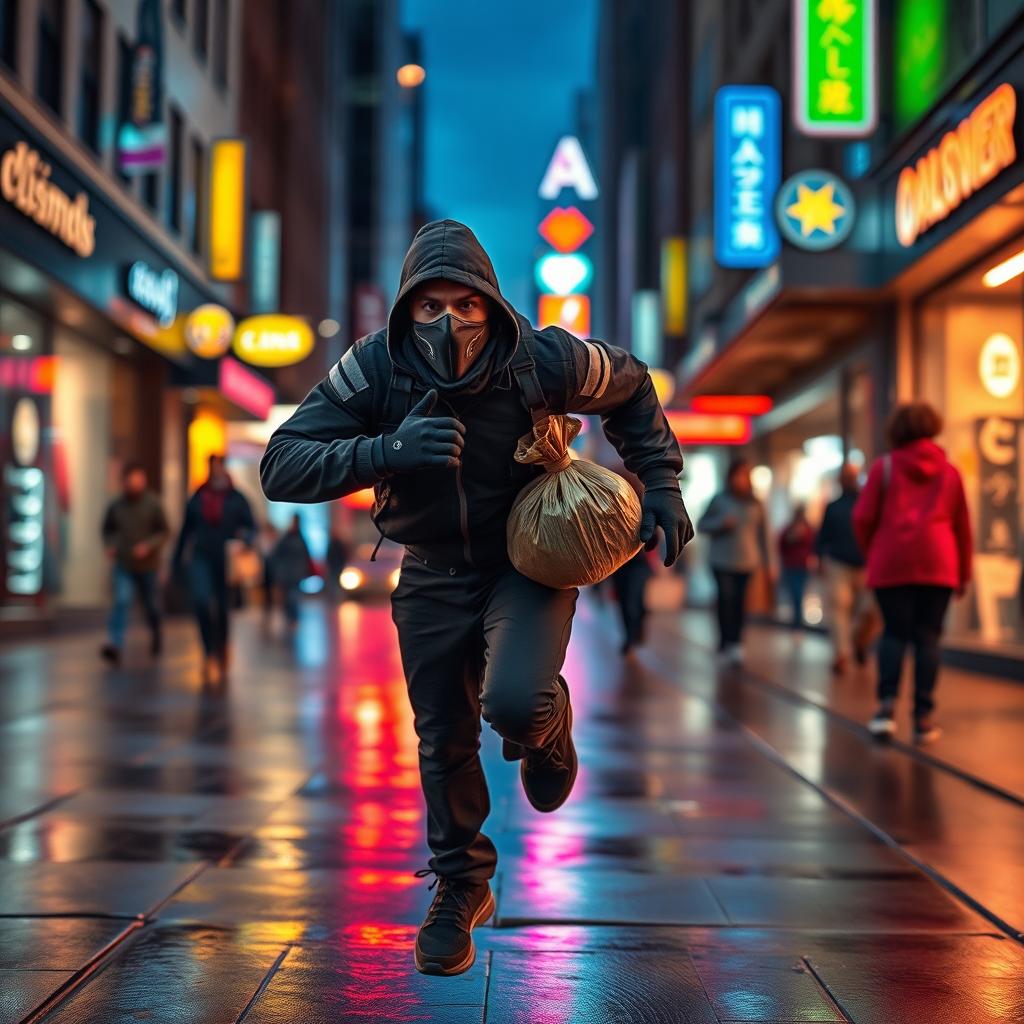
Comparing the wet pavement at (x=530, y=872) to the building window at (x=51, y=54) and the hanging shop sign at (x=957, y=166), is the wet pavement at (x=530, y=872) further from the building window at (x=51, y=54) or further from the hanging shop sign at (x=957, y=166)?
the building window at (x=51, y=54)

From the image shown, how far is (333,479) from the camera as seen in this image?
374 centimetres

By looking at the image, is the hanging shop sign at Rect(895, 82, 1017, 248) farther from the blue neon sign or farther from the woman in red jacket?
the blue neon sign

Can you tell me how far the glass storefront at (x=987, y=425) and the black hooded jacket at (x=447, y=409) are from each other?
971cm

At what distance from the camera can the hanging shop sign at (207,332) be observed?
24.3 meters

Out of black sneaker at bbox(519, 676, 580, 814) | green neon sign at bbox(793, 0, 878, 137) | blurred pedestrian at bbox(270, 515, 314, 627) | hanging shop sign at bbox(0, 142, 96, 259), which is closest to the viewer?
black sneaker at bbox(519, 676, 580, 814)

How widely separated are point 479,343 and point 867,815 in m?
3.51

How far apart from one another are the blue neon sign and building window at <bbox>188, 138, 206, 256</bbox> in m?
9.89

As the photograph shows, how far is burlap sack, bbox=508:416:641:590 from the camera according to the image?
3830 mm

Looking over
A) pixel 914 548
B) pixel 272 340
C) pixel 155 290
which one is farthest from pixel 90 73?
pixel 914 548

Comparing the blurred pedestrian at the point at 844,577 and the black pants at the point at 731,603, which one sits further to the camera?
the black pants at the point at 731,603

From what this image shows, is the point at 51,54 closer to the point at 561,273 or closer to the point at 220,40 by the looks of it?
the point at 220,40

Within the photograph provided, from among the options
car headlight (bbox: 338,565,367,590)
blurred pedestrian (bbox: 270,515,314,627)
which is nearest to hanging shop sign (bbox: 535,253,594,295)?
car headlight (bbox: 338,565,367,590)

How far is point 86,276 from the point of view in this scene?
57.7 ft

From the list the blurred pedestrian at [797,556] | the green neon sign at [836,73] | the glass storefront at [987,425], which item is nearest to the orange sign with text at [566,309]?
the blurred pedestrian at [797,556]
